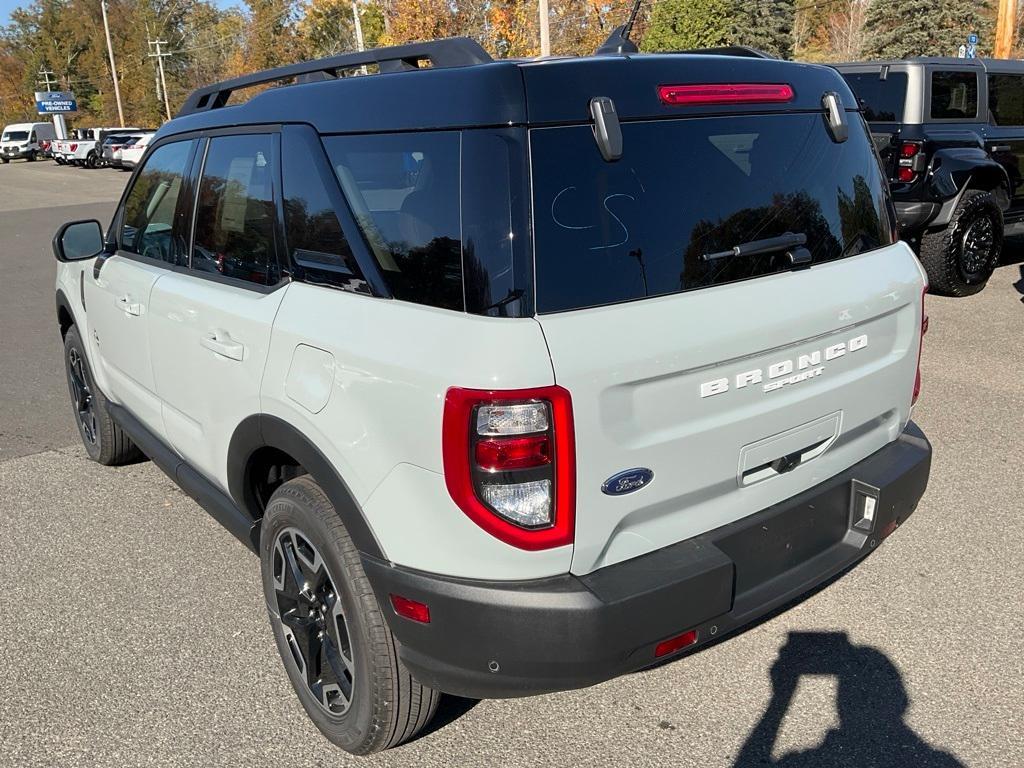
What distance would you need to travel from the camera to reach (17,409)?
5926 millimetres

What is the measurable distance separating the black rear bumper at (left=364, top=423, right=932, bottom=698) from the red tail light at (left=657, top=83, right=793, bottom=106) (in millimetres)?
1120

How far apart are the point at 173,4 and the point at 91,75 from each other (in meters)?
10.2

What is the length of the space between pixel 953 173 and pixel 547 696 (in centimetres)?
673

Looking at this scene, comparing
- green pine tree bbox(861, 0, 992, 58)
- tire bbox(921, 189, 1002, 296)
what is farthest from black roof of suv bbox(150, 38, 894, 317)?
green pine tree bbox(861, 0, 992, 58)

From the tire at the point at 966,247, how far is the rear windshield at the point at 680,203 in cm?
582

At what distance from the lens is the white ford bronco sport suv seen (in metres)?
2.01

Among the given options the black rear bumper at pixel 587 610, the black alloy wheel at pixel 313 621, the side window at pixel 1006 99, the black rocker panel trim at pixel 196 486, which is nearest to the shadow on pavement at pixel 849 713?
the black rear bumper at pixel 587 610

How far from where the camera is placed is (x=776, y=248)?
94.4 inches

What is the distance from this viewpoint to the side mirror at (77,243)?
3.99 metres

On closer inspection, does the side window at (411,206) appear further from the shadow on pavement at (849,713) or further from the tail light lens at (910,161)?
the tail light lens at (910,161)

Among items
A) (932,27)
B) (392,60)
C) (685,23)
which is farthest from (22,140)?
(392,60)

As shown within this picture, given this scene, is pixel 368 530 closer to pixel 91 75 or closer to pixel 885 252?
pixel 885 252

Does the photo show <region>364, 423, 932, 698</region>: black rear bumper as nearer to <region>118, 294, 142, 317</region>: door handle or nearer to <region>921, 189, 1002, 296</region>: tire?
<region>118, 294, 142, 317</region>: door handle

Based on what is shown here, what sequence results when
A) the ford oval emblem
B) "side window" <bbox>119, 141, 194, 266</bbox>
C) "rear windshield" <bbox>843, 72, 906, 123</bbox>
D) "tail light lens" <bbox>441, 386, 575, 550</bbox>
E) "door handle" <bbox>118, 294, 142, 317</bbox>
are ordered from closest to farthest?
"tail light lens" <bbox>441, 386, 575, 550</bbox> → the ford oval emblem → "side window" <bbox>119, 141, 194, 266</bbox> → "door handle" <bbox>118, 294, 142, 317</bbox> → "rear windshield" <bbox>843, 72, 906, 123</bbox>
